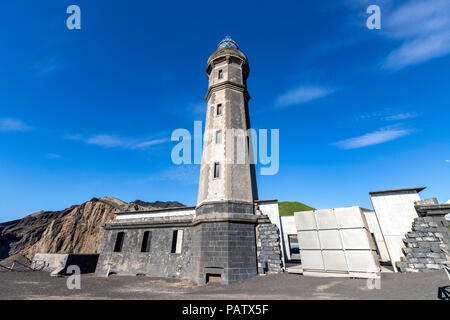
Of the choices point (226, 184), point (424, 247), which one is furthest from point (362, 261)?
point (226, 184)

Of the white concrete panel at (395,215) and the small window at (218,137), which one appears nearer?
the white concrete panel at (395,215)

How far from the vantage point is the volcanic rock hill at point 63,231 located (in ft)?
116

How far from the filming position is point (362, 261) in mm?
9031

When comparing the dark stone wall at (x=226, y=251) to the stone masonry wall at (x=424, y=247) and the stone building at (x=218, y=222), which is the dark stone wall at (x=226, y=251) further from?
the stone masonry wall at (x=424, y=247)

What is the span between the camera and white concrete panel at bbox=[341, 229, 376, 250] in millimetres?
9155

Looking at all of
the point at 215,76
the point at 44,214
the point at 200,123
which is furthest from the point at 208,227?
the point at 44,214

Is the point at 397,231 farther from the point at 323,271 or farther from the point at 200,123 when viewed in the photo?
the point at 200,123

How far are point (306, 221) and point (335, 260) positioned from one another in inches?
90.6

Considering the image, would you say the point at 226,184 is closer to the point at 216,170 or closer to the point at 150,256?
the point at 216,170

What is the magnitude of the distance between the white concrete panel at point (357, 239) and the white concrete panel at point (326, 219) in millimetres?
611

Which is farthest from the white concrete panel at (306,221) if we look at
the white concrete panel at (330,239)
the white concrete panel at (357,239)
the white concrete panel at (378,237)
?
the white concrete panel at (378,237)

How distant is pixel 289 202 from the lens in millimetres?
75125

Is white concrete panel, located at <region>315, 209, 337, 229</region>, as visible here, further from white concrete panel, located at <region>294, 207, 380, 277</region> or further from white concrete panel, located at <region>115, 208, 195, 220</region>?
white concrete panel, located at <region>115, 208, 195, 220</region>

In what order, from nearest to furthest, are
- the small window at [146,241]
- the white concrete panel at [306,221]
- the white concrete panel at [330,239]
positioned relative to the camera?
the white concrete panel at [330,239] → the white concrete panel at [306,221] → the small window at [146,241]
